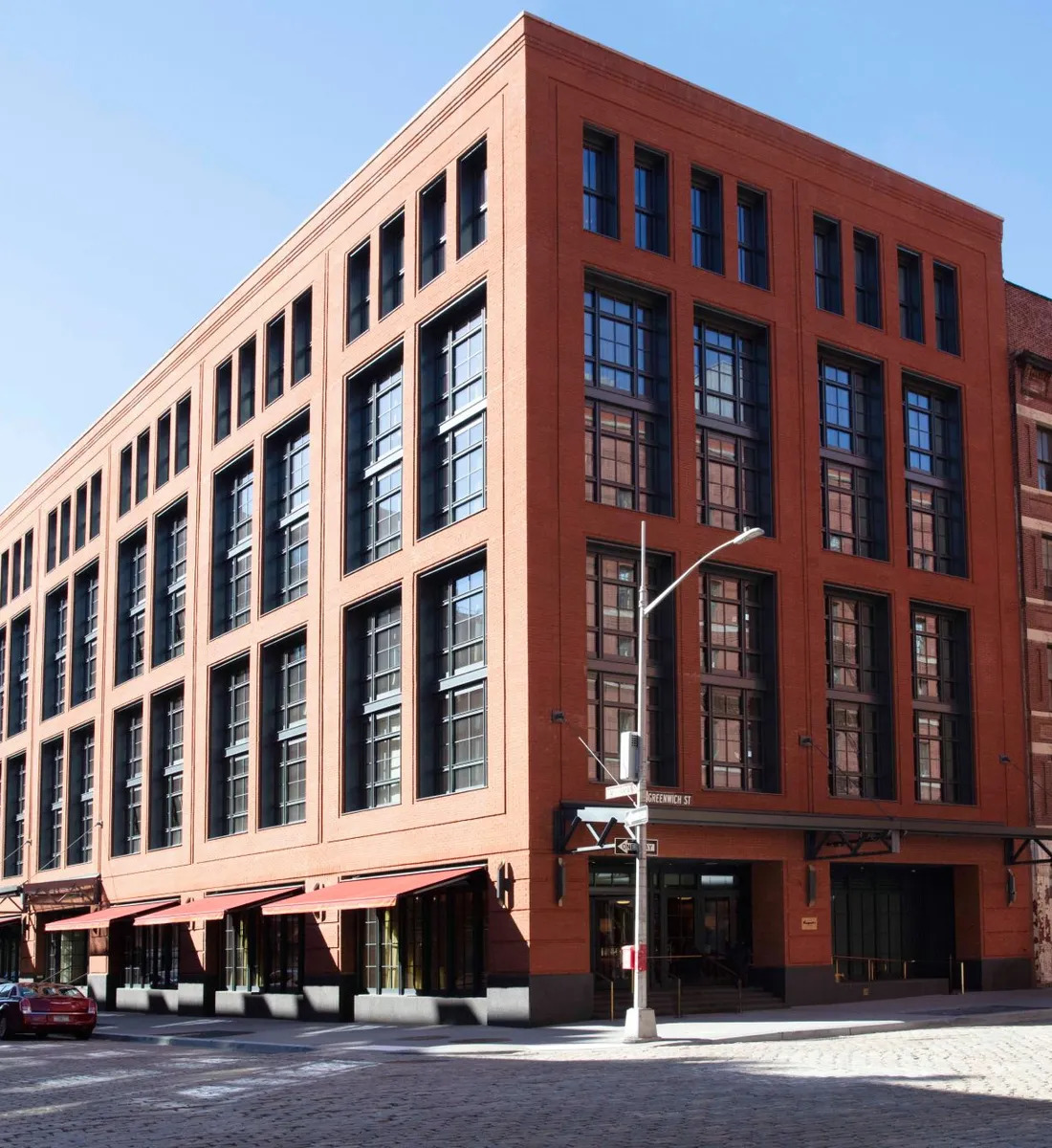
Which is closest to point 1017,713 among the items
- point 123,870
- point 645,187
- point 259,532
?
point 645,187

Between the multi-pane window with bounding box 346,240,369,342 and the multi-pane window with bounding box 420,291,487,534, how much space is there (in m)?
4.72

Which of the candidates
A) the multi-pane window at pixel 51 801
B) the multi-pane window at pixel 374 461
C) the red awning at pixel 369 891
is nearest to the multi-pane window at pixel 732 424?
the multi-pane window at pixel 374 461

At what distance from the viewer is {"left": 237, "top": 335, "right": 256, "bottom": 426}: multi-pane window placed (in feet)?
180

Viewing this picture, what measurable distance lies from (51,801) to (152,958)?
58.6 ft

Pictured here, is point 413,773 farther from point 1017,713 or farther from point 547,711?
point 1017,713

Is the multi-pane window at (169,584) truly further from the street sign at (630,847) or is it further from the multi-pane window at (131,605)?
the street sign at (630,847)

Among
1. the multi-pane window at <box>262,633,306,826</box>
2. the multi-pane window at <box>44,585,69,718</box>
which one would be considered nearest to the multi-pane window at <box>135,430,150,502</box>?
the multi-pane window at <box>44,585,69,718</box>

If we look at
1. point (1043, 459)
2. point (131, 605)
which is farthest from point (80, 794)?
point (1043, 459)

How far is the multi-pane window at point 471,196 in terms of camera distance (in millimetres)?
41531

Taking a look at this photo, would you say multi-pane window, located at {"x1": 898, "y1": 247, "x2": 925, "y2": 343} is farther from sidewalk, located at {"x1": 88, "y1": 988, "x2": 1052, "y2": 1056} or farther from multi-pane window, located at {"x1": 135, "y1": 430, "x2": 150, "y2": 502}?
multi-pane window, located at {"x1": 135, "y1": 430, "x2": 150, "y2": 502}

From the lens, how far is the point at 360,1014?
1656 inches

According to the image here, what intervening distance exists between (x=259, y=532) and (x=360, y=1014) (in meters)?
17.2

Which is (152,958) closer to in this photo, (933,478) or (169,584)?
(169,584)

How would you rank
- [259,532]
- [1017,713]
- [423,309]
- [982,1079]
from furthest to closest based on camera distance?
[259,532], [1017,713], [423,309], [982,1079]
